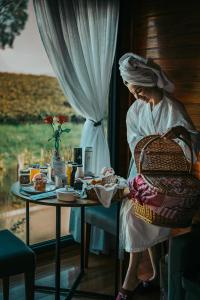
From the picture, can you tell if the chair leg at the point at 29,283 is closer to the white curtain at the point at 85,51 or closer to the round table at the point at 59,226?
the round table at the point at 59,226

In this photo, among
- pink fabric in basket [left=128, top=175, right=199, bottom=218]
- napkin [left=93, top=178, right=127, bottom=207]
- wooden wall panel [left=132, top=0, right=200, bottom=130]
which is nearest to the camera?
pink fabric in basket [left=128, top=175, right=199, bottom=218]

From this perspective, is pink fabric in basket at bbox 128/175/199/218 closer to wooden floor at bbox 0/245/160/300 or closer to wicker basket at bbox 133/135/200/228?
wicker basket at bbox 133/135/200/228

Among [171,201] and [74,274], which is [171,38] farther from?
[74,274]

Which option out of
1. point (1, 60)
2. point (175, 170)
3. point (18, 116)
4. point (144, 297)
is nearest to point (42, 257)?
point (144, 297)

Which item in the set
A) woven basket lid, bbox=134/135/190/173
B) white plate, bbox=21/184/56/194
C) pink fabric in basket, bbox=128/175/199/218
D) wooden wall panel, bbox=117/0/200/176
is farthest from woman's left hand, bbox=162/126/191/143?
white plate, bbox=21/184/56/194

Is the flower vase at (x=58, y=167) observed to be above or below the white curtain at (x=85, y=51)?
below

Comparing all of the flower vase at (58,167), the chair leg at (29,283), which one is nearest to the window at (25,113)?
the flower vase at (58,167)

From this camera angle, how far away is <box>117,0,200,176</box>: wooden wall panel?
2580mm

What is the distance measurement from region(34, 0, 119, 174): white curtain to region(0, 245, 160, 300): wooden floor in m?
0.72

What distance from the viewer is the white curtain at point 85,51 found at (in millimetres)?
2652

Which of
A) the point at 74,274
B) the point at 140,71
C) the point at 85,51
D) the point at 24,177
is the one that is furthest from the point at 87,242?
the point at 85,51

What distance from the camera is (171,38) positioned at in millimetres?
2703

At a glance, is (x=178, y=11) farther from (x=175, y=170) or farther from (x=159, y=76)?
(x=175, y=170)

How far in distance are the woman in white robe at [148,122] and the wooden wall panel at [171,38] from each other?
273mm
